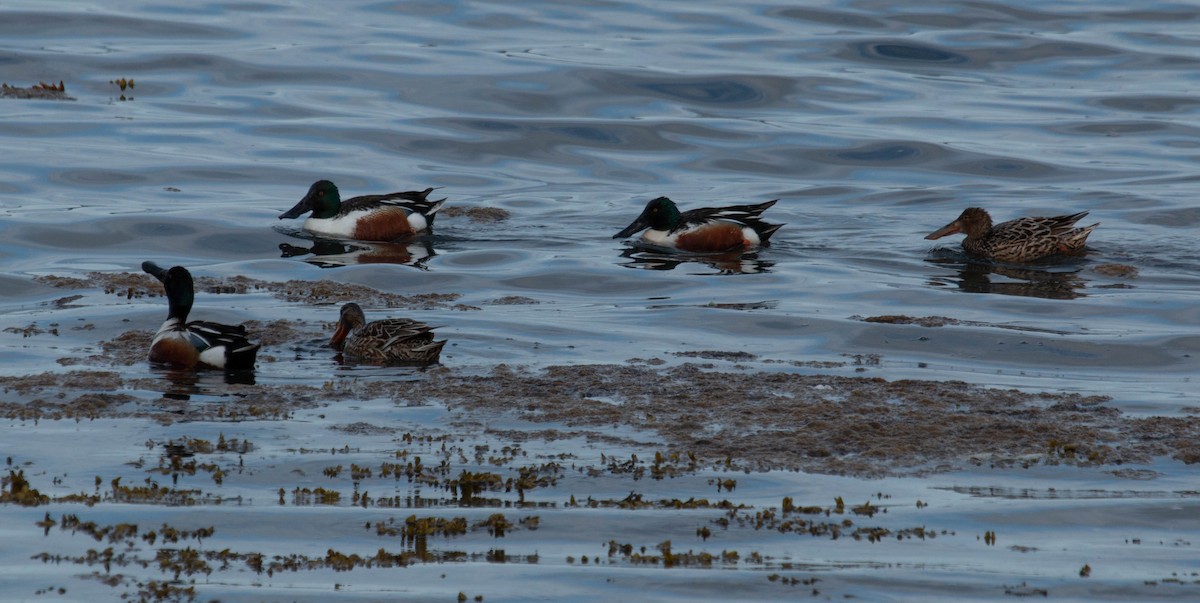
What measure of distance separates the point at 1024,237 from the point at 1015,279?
1241 millimetres

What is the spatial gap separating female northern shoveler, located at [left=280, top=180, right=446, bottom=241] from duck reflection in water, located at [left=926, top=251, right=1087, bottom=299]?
573 cm

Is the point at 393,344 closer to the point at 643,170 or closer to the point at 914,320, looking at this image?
the point at 914,320

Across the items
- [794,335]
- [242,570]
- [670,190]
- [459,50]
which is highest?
[459,50]

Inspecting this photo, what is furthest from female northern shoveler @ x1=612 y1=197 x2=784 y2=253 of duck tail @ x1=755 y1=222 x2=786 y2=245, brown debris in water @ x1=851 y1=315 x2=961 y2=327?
brown debris in water @ x1=851 y1=315 x2=961 y2=327

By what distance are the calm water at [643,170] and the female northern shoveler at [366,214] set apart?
1.04 feet

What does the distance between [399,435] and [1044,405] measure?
3946 millimetres

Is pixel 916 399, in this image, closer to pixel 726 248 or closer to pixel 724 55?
pixel 726 248

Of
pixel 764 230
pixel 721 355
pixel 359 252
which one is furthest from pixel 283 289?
pixel 764 230

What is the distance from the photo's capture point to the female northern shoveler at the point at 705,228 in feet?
60.5

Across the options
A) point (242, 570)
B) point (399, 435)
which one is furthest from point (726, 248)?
point (242, 570)

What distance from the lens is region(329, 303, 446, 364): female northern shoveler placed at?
11492mm

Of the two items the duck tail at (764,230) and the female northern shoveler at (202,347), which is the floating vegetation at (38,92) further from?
the female northern shoveler at (202,347)

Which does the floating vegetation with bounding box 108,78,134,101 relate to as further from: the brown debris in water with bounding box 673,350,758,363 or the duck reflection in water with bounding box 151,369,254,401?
the brown debris in water with bounding box 673,350,758,363

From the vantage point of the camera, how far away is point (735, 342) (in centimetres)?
1262
